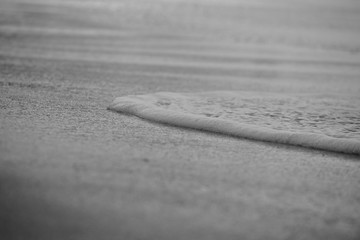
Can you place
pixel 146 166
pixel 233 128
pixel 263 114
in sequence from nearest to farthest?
pixel 146 166, pixel 233 128, pixel 263 114

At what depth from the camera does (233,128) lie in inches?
136

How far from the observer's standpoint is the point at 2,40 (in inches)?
316

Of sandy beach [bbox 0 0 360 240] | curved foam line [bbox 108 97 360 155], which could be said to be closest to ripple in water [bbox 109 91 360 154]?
curved foam line [bbox 108 97 360 155]

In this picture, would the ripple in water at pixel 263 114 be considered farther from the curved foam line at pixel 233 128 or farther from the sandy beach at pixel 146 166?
the sandy beach at pixel 146 166

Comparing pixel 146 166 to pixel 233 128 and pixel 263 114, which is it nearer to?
pixel 233 128

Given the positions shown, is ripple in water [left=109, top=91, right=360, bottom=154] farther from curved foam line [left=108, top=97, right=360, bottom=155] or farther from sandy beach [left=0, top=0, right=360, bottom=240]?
sandy beach [left=0, top=0, right=360, bottom=240]

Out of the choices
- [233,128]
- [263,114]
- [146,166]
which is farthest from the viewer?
[263,114]

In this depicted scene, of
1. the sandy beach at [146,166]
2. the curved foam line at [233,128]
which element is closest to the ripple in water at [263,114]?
the curved foam line at [233,128]

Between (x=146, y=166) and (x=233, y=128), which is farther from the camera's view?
(x=233, y=128)

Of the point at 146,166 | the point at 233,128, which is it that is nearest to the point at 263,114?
the point at 233,128

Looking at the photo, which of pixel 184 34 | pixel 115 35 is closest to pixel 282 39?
pixel 184 34

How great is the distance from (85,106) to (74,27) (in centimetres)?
704

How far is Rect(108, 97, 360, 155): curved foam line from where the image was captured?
321cm

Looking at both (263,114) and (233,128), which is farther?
(263,114)
